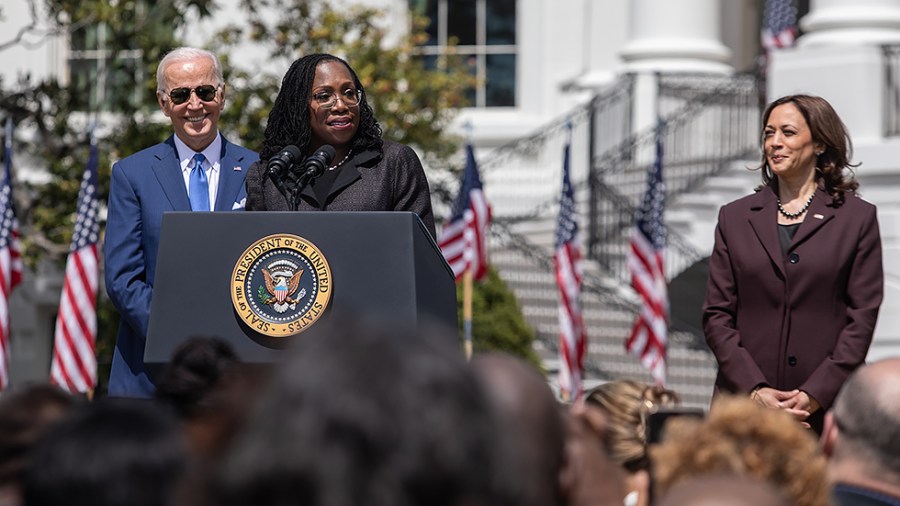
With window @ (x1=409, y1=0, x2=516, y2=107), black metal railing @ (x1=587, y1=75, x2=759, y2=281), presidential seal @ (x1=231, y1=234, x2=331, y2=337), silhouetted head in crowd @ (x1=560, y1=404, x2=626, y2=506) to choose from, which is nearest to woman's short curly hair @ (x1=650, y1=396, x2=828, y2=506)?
silhouetted head in crowd @ (x1=560, y1=404, x2=626, y2=506)

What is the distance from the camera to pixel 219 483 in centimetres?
254

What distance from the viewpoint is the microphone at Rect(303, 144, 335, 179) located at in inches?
234

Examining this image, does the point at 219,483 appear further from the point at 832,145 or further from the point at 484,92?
the point at 484,92

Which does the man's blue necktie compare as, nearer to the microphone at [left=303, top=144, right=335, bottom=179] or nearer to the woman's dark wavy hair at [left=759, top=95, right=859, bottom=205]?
the microphone at [left=303, top=144, right=335, bottom=179]

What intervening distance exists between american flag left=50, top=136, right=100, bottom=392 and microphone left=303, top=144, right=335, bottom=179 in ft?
29.8

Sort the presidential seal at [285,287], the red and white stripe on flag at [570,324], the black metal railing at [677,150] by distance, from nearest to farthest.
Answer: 1. the presidential seal at [285,287]
2. the red and white stripe on flag at [570,324]
3. the black metal railing at [677,150]

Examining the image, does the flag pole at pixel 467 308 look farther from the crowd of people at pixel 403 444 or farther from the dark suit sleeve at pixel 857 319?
the crowd of people at pixel 403 444

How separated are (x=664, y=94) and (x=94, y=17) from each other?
6.60m

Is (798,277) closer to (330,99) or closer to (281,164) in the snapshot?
(330,99)

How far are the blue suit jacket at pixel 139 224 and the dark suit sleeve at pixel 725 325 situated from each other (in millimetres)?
1838

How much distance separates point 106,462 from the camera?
9.38ft

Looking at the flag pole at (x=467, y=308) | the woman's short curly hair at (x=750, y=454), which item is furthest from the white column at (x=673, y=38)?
the woman's short curly hair at (x=750, y=454)

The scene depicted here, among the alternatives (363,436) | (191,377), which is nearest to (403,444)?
(363,436)

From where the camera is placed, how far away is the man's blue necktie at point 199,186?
643 cm
